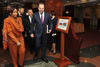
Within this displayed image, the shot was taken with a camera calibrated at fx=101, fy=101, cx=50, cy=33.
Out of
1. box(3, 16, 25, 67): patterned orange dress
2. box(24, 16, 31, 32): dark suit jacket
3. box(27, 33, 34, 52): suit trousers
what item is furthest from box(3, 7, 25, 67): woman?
box(27, 33, 34, 52): suit trousers

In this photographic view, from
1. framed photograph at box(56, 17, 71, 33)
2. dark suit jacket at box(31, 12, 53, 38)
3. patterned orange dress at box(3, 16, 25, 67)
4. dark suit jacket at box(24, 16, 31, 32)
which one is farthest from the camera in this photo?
dark suit jacket at box(24, 16, 31, 32)

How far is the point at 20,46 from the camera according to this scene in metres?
2.36

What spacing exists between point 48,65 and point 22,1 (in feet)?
25.5

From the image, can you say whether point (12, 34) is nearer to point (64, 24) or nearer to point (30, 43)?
point (64, 24)

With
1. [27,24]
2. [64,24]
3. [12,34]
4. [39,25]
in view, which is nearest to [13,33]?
[12,34]

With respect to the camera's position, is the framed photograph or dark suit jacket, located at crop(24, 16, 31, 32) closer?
the framed photograph

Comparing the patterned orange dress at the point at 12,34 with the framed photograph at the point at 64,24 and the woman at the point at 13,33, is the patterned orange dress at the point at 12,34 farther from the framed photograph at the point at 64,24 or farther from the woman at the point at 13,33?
the framed photograph at the point at 64,24

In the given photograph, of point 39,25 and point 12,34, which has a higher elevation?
point 39,25

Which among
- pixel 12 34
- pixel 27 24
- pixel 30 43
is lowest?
pixel 30 43

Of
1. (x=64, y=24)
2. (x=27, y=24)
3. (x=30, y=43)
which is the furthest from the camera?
(x=30, y=43)

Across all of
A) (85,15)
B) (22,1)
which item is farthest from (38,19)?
(85,15)

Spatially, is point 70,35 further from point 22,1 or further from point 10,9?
point 22,1

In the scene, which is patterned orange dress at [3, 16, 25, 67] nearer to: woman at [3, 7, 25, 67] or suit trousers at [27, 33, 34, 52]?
woman at [3, 7, 25, 67]

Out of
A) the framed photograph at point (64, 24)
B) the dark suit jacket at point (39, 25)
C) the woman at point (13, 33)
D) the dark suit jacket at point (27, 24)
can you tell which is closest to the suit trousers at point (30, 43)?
the dark suit jacket at point (27, 24)
